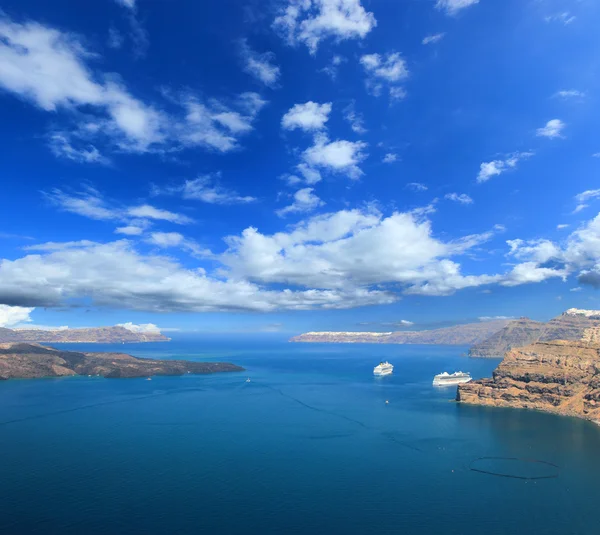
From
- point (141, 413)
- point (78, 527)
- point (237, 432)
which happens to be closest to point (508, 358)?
point (237, 432)

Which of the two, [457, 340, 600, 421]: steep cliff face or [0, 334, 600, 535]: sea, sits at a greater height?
[457, 340, 600, 421]: steep cliff face

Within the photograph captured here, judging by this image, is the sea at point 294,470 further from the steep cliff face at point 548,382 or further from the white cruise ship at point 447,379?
the white cruise ship at point 447,379

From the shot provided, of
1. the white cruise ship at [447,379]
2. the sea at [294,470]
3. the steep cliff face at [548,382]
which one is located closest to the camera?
the sea at [294,470]

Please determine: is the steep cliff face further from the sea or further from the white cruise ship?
the white cruise ship

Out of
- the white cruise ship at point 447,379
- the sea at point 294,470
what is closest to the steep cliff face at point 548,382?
the sea at point 294,470

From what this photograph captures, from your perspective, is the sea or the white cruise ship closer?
the sea

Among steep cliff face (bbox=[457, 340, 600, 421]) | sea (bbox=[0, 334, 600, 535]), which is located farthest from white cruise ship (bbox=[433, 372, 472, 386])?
sea (bbox=[0, 334, 600, 535])
